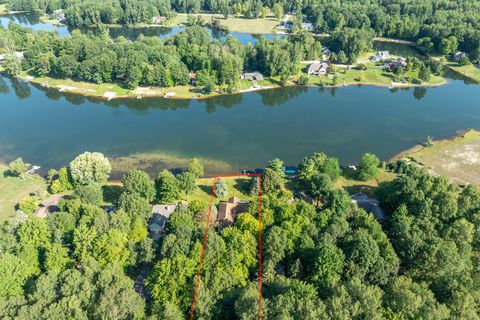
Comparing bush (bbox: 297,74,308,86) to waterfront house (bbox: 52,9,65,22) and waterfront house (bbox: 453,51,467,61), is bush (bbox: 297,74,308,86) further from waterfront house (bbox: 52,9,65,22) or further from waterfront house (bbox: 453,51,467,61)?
waterfront house (bbox: 52,9,65,22)

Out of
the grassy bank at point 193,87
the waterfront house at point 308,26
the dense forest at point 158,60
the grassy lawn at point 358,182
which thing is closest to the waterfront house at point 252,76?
the grassy bank at point 193,87

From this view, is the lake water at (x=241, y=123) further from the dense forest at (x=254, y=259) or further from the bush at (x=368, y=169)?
the dense forest at (x=254, y=259)

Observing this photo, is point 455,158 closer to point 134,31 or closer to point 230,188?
point 230,188

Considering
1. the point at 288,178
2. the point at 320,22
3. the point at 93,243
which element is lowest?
the point at 288,178

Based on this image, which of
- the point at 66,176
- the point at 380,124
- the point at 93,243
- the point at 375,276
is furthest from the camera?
the point at 380,124

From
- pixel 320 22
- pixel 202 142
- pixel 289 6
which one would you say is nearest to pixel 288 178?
pixel 202 142

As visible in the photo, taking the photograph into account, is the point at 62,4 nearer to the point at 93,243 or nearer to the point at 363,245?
the point at 93,243

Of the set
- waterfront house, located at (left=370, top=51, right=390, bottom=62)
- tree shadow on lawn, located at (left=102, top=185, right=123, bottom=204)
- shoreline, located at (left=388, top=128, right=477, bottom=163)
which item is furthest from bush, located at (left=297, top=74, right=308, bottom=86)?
tree shadow on lawn, located at (left=102, top=185, right=123, bottom=204)
